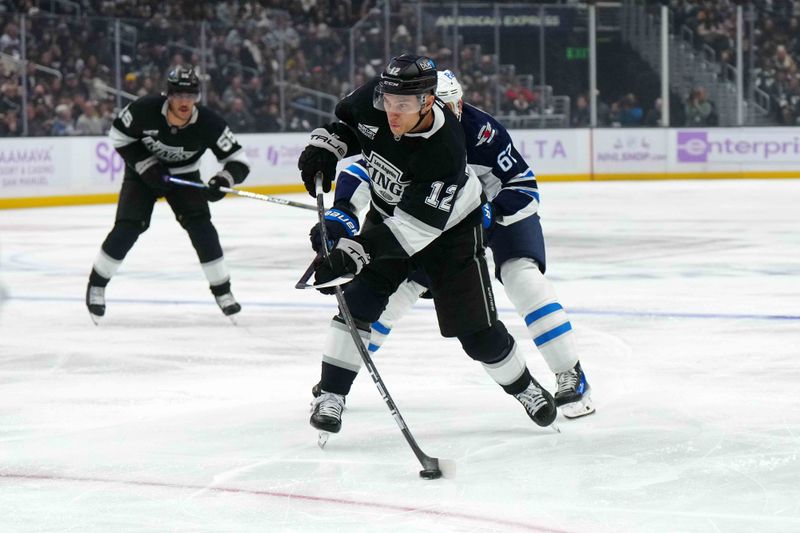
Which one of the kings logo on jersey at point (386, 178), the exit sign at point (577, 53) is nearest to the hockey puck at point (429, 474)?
the kings logo on jersey at point (386, 178)

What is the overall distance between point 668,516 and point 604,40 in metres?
15.5

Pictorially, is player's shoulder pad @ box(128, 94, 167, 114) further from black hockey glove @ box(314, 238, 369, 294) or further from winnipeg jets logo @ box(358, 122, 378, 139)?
black hockey glove @ box(314, 238, 369, 294)

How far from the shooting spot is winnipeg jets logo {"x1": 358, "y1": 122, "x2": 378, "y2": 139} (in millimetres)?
3365

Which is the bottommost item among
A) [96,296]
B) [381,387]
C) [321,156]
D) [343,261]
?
[96,296]

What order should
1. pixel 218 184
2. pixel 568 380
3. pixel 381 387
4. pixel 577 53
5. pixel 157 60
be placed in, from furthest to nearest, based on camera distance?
pixel 577 53, pixel 157 60, pixel 218 184, pixel 568 380, pixel 381 387

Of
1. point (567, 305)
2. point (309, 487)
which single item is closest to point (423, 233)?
point (309, 487)

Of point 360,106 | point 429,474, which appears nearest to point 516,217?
point 360,106

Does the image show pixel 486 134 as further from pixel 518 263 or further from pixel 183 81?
pixel 183 81

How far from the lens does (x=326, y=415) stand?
11.4 ft

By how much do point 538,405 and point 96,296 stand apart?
295cm

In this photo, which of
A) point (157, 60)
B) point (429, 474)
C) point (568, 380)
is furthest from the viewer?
point (157, 60)

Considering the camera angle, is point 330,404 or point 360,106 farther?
point 330,404

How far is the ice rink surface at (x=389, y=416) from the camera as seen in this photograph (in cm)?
283

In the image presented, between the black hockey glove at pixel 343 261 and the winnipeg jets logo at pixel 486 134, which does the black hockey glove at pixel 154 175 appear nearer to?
the winnipeg jets logo at pixel 486 134
